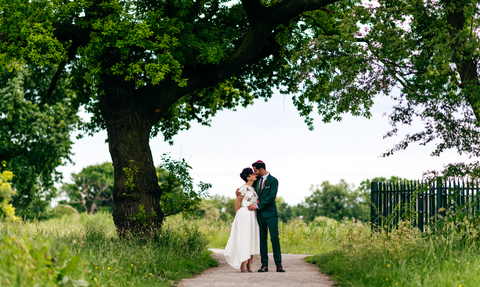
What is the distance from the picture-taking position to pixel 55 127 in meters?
27.4

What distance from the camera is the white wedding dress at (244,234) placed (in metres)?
9.51

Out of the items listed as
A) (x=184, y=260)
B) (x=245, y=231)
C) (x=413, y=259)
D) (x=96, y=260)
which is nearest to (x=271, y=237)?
(x=245, y=231)

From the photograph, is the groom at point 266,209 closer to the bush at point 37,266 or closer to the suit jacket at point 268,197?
the suit jacket at point 268,197

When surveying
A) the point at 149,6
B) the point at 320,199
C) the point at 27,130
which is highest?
the point at 149,6

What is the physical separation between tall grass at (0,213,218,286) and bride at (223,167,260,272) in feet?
3.04

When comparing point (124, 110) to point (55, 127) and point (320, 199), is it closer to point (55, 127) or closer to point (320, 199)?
point (55, 127)

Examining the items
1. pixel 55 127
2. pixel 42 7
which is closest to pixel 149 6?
pixel 42 7

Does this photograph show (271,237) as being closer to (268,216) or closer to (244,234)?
(268,216)

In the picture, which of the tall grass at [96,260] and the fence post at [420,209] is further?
the fence post at [420,209]

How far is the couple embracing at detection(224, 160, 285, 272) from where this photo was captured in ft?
31.2

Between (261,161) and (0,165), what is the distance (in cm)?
2105

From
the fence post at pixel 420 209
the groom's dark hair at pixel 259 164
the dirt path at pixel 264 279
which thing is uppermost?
the groom's dark hair at pixel 259 164

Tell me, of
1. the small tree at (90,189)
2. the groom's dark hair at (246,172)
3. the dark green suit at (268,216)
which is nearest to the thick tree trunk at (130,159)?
the groom's dark hair at (246,172)

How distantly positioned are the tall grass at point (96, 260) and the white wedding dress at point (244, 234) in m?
0.91
